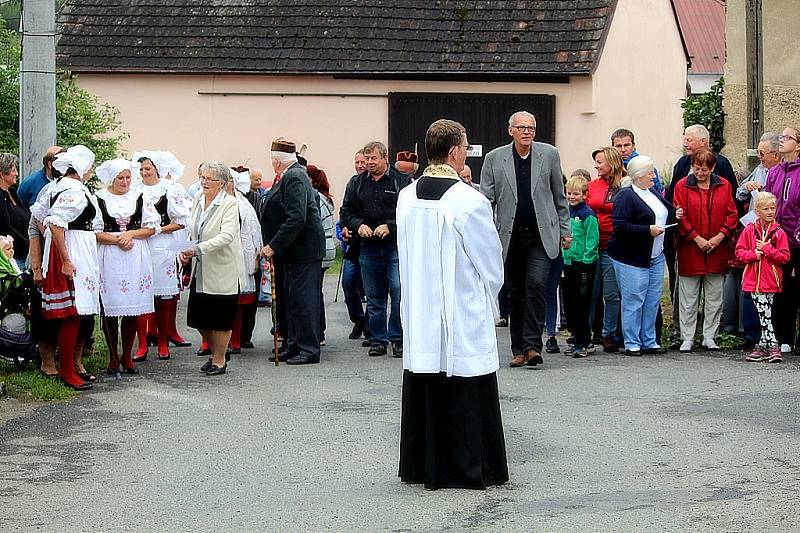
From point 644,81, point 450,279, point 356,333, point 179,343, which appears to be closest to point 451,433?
point 450,279

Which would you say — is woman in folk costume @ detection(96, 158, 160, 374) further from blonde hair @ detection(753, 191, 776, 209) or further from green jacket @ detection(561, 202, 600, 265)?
blonde hair @ detection(753, 191, 776, 209)

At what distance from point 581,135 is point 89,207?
15510 millimetres

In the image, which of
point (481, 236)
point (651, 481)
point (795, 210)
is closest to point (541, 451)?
point (651, 481)

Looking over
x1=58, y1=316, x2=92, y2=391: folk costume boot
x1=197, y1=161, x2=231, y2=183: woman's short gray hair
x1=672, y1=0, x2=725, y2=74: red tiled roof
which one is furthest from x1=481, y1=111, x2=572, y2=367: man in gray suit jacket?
x1=672, y1=0, x2=725, y2=74: red tiled roof

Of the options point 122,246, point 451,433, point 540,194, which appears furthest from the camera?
point 540,194

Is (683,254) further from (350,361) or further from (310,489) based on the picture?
(310,489)

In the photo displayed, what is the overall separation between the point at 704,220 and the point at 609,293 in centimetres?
112

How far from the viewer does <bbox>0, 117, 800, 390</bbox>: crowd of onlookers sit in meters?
11.9

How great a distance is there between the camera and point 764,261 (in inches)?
498

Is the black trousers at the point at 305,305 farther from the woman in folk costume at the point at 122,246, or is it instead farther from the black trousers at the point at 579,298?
the black trousers at the point at 579,298

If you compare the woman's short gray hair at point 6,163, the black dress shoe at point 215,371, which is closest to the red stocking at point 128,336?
the black dress shoe at point 215,371

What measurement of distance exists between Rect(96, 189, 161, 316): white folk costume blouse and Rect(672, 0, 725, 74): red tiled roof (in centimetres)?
3676

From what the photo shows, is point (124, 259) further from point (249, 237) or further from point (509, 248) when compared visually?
point (509, 248)

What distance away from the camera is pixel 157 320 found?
13188 millimetres
